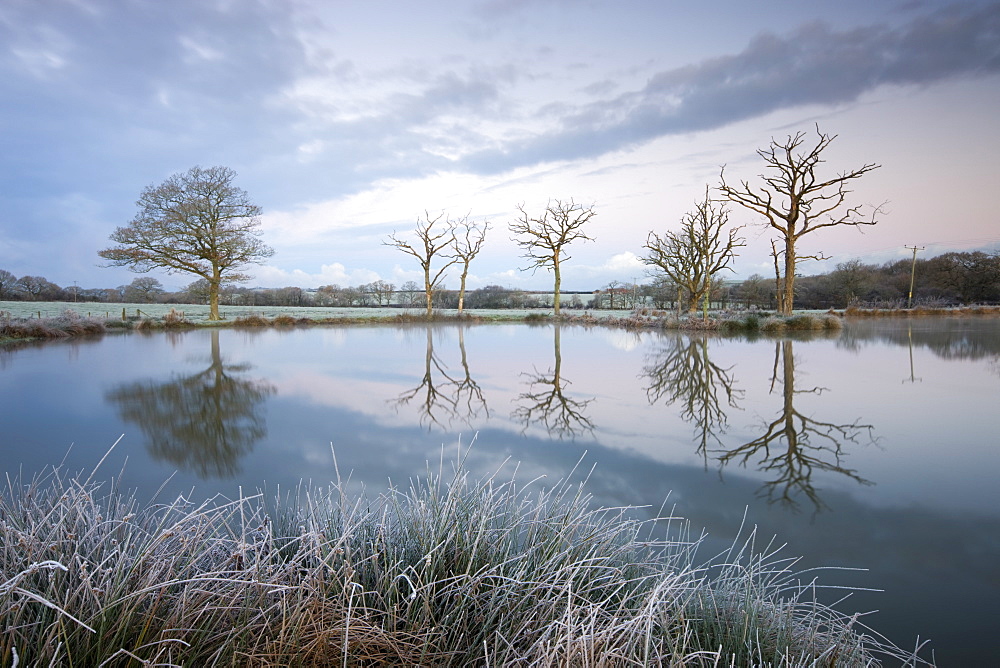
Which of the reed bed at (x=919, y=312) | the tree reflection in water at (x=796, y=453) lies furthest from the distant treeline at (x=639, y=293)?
the tree reflection in water at (x=796, y=453)

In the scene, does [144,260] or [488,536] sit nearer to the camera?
[488,536]

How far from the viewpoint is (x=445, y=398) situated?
7520 mm

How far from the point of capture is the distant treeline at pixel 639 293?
43.1m

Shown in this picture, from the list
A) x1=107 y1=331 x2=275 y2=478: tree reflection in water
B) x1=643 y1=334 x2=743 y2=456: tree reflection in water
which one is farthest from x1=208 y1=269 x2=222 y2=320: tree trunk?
x1=643 y1=334 x2=743 y2=456: tree reflection in water

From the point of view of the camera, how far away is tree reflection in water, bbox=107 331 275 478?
4707mm

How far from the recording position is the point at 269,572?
201 centimetres

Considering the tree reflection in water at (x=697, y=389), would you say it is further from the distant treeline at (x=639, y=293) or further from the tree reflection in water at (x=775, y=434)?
the distant treeline at (x=639, y=293)

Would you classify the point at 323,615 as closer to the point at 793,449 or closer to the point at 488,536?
the point at 488,536

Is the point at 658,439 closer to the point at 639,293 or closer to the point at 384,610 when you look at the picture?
the point at 384,610

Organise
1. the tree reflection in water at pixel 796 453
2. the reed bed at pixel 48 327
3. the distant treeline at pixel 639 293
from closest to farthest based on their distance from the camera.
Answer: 1. the tree reflection in water at pixel 796 453
2. the reed bed at pixel 48 327
3. the distant treeline at pixel 639 293

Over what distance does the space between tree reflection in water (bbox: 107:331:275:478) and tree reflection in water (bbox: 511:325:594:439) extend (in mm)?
3078

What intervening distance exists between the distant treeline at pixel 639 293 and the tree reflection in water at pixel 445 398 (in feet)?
112

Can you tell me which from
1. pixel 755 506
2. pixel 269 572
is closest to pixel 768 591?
pixel 755 506

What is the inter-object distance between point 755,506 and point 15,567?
12.9 ft
